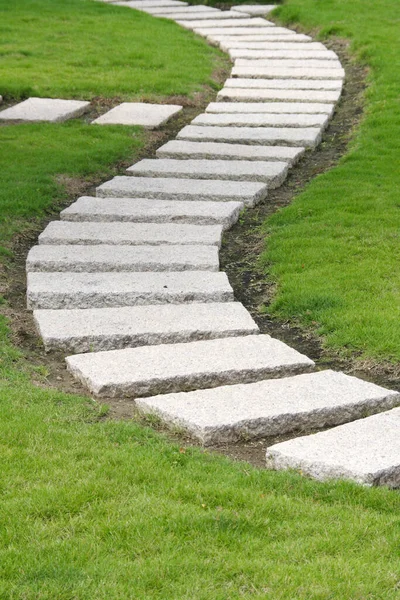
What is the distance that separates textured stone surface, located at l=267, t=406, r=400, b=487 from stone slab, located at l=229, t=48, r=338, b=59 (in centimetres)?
867

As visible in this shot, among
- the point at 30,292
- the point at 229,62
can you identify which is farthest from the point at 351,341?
the point at 229,62

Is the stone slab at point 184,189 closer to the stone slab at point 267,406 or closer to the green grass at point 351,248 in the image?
the green grass at point 351,248

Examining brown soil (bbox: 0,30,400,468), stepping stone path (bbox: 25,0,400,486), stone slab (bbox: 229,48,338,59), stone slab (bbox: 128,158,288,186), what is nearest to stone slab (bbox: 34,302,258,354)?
stepping stone path (bbox: 25,0,400,486)

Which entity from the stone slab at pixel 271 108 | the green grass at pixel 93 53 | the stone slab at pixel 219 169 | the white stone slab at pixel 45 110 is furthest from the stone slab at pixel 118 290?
the green grass at pixel 93 53

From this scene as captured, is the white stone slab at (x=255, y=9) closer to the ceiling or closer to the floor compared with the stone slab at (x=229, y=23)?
closer to the ceiling

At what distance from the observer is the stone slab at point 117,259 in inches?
238

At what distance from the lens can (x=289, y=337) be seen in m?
5.42

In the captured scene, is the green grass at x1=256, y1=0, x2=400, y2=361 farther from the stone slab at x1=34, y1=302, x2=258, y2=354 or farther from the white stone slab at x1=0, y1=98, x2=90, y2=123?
the white stone slab at x1=0, y1=98, x2=90, y2=123

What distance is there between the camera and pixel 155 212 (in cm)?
702

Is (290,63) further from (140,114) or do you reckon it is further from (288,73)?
(140,114)

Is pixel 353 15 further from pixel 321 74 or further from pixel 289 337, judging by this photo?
pixel 289 337

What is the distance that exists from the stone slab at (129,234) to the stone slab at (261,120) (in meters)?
2.91

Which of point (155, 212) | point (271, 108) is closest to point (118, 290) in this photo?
point (155, 212)

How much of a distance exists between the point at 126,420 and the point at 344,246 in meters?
2.61
